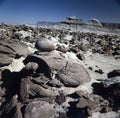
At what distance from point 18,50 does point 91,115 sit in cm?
554

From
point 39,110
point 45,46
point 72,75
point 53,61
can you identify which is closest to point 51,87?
point 72,75

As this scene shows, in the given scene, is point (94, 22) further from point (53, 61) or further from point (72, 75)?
point (72, 75)

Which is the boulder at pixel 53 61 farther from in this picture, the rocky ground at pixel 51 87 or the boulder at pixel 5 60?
the boulder at pixel 5 60

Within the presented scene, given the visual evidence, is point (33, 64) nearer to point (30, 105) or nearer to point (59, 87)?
point (59, 87)

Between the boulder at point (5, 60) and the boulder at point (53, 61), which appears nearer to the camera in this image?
the boulder at point (53, 61)

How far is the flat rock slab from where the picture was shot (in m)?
8.68

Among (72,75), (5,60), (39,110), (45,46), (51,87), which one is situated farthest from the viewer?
(45,46)

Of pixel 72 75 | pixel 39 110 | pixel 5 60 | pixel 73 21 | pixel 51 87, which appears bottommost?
pixel 39 110

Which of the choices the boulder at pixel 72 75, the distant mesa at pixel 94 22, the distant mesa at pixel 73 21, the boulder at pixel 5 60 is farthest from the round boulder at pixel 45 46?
the distant mesa at pixel 94 22

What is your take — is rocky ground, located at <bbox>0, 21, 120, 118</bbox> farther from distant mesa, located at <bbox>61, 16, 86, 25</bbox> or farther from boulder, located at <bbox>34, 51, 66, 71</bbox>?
distant mesa, located at <bbox>61, 16, 86, 25</bbox>

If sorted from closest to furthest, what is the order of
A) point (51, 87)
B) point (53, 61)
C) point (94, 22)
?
point (51, 87) < point (53, 61) < point (94, 22)

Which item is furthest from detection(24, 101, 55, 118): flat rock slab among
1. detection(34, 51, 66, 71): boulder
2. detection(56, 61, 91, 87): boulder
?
detection(34, 51, 66, 71): boulder

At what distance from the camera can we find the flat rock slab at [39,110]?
28.5 feet

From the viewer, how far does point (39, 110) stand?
8820 mm
